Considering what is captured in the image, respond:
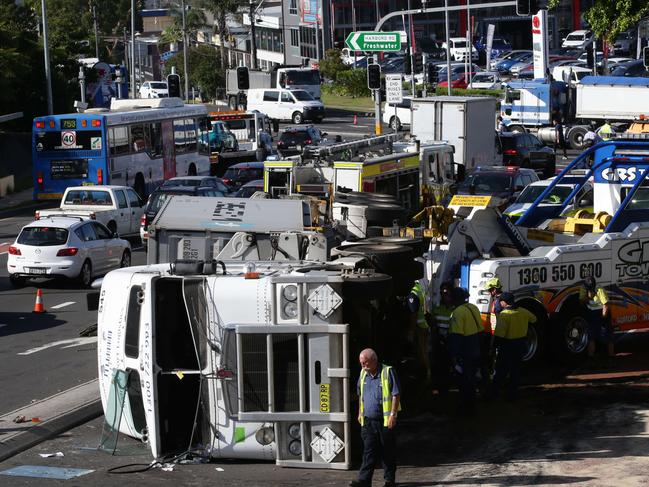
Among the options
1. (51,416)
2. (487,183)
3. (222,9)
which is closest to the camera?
(51,416)

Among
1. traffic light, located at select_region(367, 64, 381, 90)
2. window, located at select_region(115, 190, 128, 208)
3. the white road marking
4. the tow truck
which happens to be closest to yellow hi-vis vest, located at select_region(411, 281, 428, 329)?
the tow truck

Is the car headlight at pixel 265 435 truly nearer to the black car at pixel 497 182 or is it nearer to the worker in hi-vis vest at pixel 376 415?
the worker in hi-vis vest at pixel 376 415

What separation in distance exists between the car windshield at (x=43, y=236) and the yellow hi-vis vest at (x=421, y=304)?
11653 mm

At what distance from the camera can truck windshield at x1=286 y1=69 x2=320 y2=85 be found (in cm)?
7506

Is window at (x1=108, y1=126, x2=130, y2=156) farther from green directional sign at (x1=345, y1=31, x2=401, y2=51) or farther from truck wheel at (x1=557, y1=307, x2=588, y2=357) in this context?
truck wheel at (x1=557, y1=307, x2=588, y2=357)

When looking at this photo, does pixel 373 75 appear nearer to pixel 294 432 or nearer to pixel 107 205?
pixel 107 205

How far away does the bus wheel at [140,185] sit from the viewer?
38.9 m

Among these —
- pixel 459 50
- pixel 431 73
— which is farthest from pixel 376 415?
pixel 459 50

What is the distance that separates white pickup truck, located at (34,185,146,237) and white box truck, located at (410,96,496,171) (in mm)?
10239

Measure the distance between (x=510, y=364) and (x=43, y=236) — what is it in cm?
1324

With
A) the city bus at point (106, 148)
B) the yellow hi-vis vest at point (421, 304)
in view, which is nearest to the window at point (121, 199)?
the city bus at point (106, 148)

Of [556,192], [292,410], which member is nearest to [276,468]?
[292,410]

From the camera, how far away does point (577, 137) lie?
54.2 metres

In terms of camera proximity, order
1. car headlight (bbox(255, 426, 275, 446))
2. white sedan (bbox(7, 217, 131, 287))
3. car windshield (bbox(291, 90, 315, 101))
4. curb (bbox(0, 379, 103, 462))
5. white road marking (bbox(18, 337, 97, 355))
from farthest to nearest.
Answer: car windshield (bbox(291, 90, 315, 101)), white sedan (bbox(7, 217, 131, 287)), white road marking (bbox(18, 337, 97, 355)), curb (bbox(0, 379, 103, 462)), car headlight (bbox(255, 426, 275, 446))
